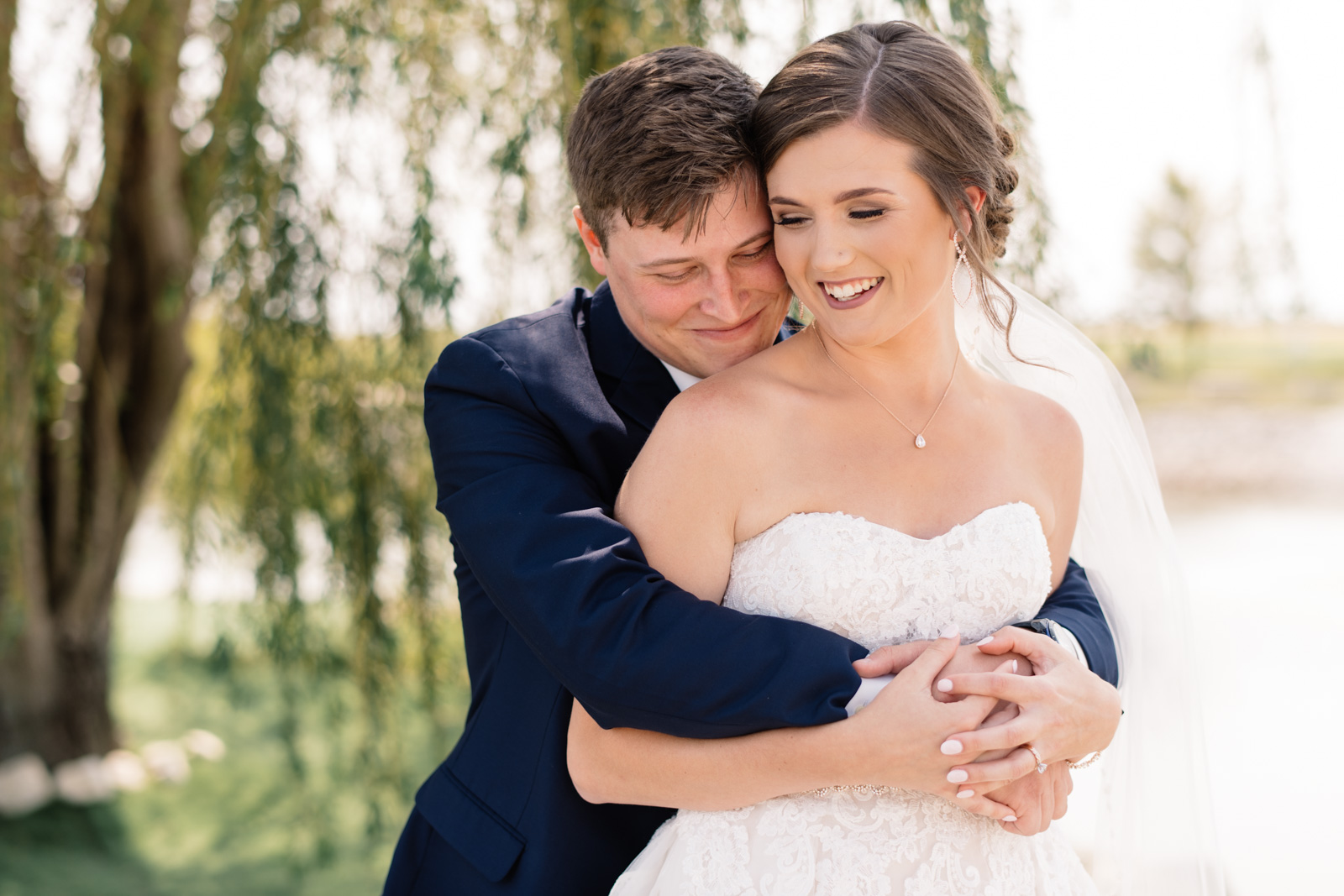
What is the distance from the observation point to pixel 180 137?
174 inches

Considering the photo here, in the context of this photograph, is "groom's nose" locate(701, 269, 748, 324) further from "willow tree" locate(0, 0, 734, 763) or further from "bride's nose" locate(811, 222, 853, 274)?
"willow tree" locate(0, 0, 734, 763)

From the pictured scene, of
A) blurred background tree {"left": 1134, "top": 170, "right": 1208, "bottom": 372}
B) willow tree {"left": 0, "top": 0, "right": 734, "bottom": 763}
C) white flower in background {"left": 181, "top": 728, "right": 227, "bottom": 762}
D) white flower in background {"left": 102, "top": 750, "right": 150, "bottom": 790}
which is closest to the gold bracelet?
blurred background tree {"left": 1134, "top": 170, "right": 1208, "bottom": 372}

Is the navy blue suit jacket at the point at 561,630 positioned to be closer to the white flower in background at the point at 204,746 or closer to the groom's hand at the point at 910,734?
the groom's hand at the point at 910,734

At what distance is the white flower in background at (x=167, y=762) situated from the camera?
5.50 metres

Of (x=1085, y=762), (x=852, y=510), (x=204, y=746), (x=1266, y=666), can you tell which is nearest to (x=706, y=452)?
(x=852, y=510)

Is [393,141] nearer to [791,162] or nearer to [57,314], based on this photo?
[57,314]

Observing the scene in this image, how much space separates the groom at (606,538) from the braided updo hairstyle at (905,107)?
0.11 metres

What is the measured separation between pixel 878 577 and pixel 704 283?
1.74ft

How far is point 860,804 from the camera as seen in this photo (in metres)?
1.48

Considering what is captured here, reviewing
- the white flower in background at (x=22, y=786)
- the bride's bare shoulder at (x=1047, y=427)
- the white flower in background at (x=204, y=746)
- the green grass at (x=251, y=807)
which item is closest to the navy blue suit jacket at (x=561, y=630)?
the bride's bare shoulder at (x=1047, y=427)

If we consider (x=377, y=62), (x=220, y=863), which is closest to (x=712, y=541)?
(x=377, y=62)

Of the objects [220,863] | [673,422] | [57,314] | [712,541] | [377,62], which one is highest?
[377,62]

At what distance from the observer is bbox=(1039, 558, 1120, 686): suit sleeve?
1603mm

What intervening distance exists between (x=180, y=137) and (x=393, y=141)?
5.31 ft
